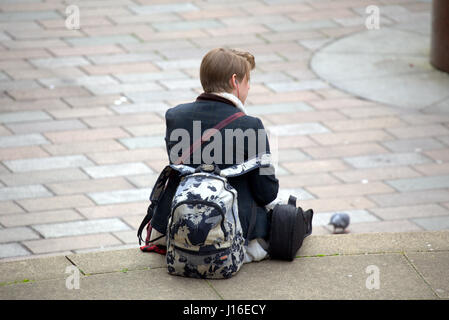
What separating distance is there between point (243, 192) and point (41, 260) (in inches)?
49.8

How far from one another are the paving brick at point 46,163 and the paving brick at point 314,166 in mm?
1762

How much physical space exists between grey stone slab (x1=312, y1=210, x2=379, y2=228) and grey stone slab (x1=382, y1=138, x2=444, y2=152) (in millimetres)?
1183

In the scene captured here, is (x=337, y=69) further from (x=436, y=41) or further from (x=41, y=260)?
(x=41, y=260)

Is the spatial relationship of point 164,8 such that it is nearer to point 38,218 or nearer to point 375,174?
point 375,174

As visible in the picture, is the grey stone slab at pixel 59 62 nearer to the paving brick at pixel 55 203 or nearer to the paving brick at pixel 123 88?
the paving brick at pixel 123 88

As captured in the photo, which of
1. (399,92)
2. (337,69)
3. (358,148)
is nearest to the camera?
(358,148)

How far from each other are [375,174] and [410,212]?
668mm

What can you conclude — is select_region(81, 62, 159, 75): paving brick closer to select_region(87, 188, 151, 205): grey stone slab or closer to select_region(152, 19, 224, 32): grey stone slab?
select_region(152, 19, 224, 32): grey stone slab

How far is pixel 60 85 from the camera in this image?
8.45 m

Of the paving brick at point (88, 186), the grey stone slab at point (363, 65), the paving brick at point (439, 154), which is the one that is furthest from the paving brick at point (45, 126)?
the paving brick at point (439, 154)

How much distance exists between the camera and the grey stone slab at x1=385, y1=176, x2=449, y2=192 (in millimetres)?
A: 6680

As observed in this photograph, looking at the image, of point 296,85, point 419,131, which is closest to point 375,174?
point 419,131

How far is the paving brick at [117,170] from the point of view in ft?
22.4
